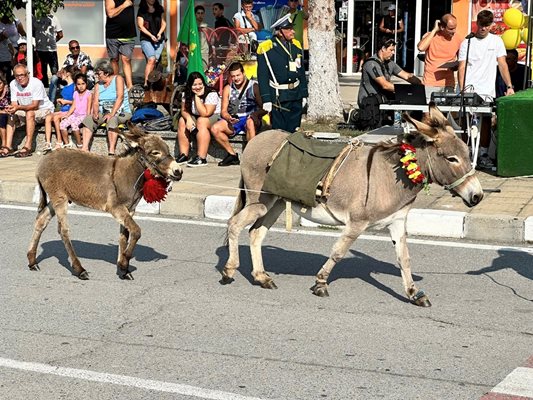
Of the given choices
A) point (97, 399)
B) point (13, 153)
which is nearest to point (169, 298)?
point (97, 399)

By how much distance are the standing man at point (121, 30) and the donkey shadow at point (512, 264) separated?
982 cm

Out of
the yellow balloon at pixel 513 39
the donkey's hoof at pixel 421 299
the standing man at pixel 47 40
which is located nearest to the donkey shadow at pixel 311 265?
the donkey's hoof at pixel 421 299

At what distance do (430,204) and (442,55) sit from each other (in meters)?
4.75

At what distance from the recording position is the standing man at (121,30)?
60.3 ft

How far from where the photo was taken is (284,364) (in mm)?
6680

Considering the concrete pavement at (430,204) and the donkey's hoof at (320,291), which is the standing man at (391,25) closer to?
the concrete pavement at (430,204)

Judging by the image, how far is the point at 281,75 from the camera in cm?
1395

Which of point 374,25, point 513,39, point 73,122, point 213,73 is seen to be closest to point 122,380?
point 73,122

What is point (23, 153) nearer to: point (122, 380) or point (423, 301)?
point (423, 301)

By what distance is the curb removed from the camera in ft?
35.2

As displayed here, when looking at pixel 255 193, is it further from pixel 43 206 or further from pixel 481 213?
pixel 481 213

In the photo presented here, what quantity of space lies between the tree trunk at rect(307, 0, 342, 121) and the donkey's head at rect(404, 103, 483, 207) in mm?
8759

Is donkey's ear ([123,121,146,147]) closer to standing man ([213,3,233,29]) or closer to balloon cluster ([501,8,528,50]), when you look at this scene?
balloon cluster ([501,8,528,50])

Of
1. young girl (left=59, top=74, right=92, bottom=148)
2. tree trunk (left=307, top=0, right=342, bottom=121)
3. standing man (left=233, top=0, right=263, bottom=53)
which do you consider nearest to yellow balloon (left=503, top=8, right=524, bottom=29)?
tree trunk (left=307, top=0, right=342, bottom=121)
